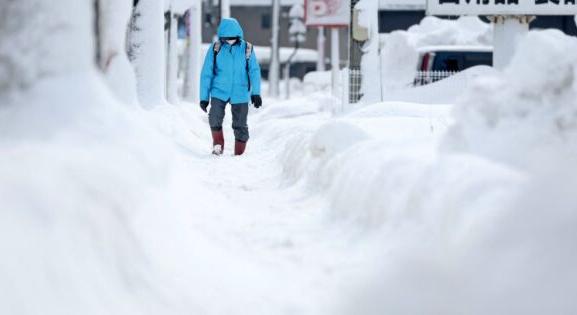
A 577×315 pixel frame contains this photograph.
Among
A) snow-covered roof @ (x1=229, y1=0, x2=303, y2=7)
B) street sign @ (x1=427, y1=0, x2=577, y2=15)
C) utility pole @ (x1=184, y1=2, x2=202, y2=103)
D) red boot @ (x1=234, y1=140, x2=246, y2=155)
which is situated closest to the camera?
red boot @ (x1=234, y1=140, x2=246, y2=155)

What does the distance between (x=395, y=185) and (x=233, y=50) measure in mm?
6145

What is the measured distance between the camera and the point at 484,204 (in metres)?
4.06

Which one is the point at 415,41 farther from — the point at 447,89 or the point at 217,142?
the point at 217,142

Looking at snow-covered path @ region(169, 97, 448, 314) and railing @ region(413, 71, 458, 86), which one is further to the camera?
railing @ region(413, 71, 458, 86)

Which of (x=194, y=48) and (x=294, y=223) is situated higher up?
(x=194, y=48)

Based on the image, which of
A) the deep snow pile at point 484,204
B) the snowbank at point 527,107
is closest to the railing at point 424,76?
the deep snow pile at point 484,204

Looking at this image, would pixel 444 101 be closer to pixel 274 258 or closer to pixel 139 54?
pixel 139 54

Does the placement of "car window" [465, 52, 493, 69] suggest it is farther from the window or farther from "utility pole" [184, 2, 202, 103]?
the window

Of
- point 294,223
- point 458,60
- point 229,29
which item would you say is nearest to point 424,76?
point 458,60

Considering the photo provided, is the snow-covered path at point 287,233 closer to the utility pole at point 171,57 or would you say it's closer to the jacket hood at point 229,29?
the jacket hood at point 229,29

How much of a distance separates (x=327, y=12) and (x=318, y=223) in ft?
60.8

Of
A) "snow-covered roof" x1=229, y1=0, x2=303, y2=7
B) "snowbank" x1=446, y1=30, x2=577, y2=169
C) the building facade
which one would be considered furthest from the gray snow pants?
the building facade

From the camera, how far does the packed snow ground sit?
3.72 metres

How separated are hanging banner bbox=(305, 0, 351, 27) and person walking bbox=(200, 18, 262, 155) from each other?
12.9 metres
